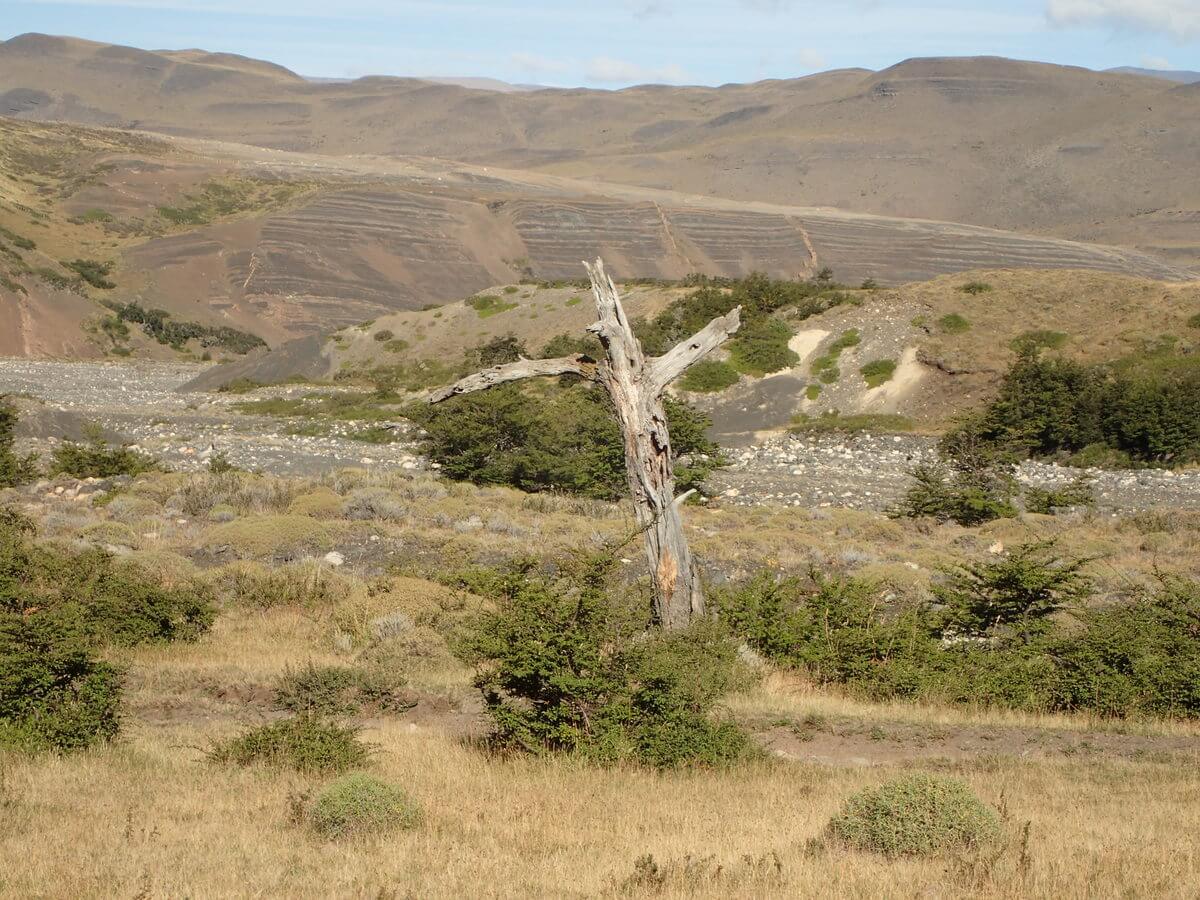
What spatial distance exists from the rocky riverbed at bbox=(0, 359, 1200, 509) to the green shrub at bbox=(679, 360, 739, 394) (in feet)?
13.2

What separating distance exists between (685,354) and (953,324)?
29.7 meters

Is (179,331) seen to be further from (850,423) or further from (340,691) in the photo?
(340,691)

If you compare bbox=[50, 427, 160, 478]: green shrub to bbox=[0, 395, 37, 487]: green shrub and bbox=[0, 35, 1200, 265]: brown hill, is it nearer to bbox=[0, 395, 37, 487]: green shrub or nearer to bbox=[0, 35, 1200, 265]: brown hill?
bbox=[0, 395, 37, 487]: green shrub

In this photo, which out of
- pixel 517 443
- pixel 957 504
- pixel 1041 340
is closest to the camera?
pixel 957 504

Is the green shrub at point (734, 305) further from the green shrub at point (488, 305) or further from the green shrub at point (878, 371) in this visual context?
the green shrub at point (488, 305)

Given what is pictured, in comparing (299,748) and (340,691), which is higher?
(299,748)

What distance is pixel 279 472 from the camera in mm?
27875

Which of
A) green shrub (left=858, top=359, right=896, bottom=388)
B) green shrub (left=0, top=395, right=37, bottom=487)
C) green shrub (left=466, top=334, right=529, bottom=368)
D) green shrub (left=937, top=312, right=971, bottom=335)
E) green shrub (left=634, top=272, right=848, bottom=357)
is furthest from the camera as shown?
green shrub (left=466, top=334, right=529, bottom=368)

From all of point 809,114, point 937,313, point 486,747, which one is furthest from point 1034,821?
point 809,114

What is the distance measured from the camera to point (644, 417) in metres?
10.4

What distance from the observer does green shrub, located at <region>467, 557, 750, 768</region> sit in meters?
8.19

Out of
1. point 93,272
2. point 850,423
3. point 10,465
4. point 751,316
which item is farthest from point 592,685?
point 93,272

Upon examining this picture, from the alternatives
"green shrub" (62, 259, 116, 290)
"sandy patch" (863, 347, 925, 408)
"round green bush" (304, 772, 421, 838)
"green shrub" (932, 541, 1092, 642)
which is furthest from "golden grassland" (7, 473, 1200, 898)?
"green shrub" (62, 259, 116, 290)

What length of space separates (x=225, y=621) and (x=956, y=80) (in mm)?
204186
